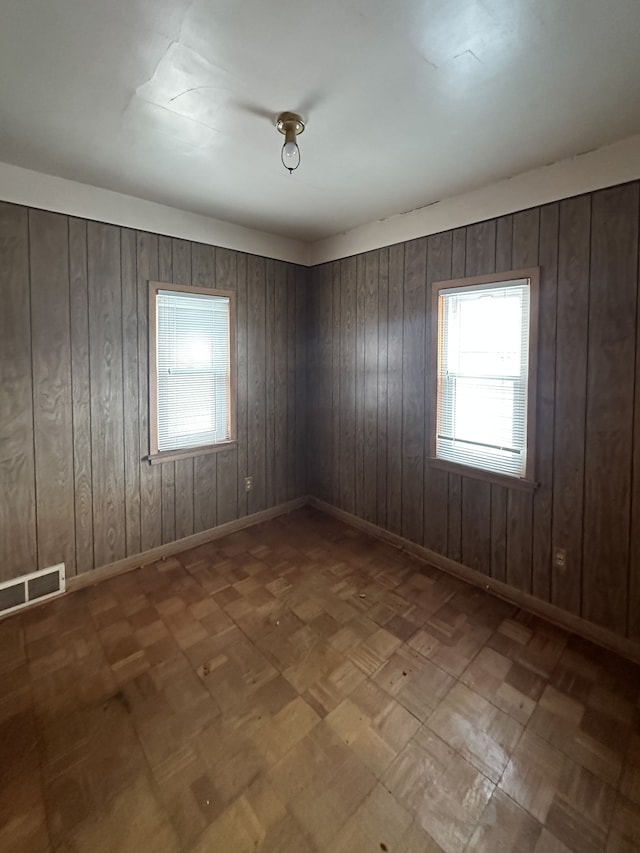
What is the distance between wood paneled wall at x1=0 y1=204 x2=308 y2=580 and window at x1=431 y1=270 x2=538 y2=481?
5.54ft

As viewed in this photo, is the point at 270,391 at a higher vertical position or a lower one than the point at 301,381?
lower

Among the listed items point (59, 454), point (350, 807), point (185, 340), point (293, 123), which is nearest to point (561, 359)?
point (293, 123)

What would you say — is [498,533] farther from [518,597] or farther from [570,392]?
[570,392]

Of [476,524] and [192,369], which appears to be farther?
[192,369]

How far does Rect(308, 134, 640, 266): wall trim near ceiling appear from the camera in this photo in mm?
1971

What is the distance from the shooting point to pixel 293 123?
1.79 meters

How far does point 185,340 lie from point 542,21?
2.64m

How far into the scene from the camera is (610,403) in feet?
6.77

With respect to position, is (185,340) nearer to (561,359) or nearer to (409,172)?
(409,172)

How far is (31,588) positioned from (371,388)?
278 cm

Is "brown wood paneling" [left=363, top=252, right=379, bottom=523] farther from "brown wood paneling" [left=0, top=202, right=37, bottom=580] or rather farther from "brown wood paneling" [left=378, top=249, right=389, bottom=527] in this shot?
"brown wood paneling" [left=0, top=202, right=37, bottom=580]

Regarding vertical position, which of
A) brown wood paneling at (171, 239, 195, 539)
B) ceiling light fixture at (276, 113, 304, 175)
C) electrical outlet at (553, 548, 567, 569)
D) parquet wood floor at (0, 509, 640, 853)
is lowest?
parquet wood floor at (0, 509, 640, 853)

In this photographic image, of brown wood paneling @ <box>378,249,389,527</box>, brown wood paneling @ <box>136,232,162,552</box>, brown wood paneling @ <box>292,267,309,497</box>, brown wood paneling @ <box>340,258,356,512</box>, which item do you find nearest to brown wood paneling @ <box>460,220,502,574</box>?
brown wood paneling @ <box>378,249,389,527</box>

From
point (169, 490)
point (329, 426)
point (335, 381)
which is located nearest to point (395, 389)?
point (335, 381)
